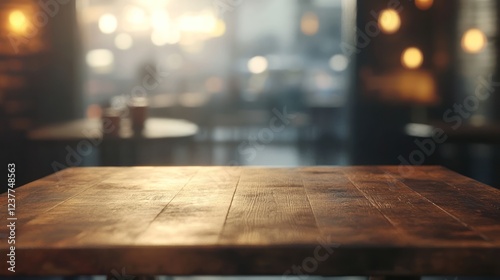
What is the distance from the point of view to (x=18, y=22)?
6059mm

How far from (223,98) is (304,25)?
124 cm

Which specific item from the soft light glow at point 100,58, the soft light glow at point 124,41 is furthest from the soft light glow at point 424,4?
the soft light glow at point 100,58

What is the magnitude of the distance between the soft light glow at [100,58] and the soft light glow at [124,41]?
16 cm

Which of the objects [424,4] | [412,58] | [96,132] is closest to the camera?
[96,132]

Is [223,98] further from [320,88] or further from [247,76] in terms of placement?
[320,88]

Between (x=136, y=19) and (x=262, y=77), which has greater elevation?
(x=136, y=19)

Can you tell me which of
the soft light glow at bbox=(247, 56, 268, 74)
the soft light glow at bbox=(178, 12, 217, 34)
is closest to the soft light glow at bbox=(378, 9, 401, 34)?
the soft light glow at bbox=(247, 56, 268, 74)

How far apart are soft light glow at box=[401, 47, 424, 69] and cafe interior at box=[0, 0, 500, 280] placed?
0.03 ft

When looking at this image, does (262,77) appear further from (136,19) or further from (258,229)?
(258,229)

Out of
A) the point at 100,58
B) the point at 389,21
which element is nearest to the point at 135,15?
the point at 100,58

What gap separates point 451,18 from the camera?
20.1 ft

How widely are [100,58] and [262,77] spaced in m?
1.87

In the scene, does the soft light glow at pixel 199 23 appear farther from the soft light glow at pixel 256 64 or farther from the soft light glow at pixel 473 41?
the soft light glow at pixel 473 41

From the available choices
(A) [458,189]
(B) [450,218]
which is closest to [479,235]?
(B) [450,218]
